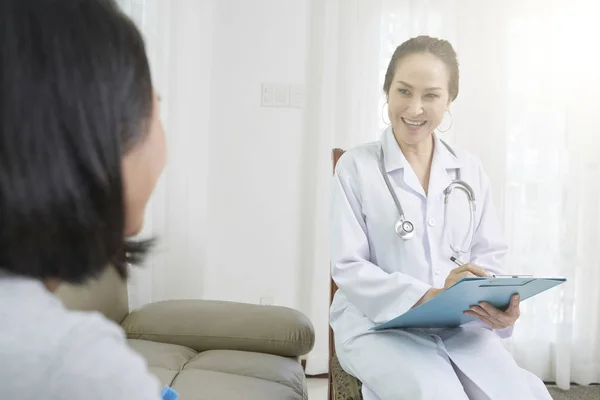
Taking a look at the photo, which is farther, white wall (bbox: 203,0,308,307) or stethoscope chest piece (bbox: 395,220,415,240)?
white wall (bbox: 203,0,308,307)

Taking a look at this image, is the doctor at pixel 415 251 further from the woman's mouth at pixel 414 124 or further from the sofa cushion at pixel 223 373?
the sofa cushion at pixel 223 373

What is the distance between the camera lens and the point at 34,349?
364 millimetres

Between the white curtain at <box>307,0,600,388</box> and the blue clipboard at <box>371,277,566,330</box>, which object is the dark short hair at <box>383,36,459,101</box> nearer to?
the blue clipboard at <box>371,277,566,330</box>

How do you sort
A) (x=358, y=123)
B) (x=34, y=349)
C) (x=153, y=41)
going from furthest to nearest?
(x=358, y=123) < (x=153, y=41) < (x=34, y=349)

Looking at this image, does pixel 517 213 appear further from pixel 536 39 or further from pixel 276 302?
pixel 276 302

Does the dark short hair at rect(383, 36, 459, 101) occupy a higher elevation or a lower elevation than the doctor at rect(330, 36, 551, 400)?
higher

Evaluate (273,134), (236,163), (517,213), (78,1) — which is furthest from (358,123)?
(78,1)

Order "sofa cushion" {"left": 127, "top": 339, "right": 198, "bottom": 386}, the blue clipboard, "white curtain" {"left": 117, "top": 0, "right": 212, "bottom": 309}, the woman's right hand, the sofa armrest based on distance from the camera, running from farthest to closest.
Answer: "white curtain" {"left": 117, "top": 0, "right": 212, "bottom": 309} → the sofa armrest → "sofa cushion" {"left": 127, "top": 339, "right": 198, "bottom": 386} → the woman's right hand → the blue clipboard

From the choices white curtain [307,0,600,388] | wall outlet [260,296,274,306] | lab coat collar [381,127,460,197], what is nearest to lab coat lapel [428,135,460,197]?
lab coat collar [381,127,460,197]

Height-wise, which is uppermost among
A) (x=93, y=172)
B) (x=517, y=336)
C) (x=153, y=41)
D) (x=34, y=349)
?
(x=153, y=41)

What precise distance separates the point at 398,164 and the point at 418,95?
194 mm

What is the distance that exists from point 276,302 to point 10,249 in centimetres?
236

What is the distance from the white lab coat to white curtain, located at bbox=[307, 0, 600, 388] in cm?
103

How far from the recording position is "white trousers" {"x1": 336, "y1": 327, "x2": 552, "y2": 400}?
47.3 inches
